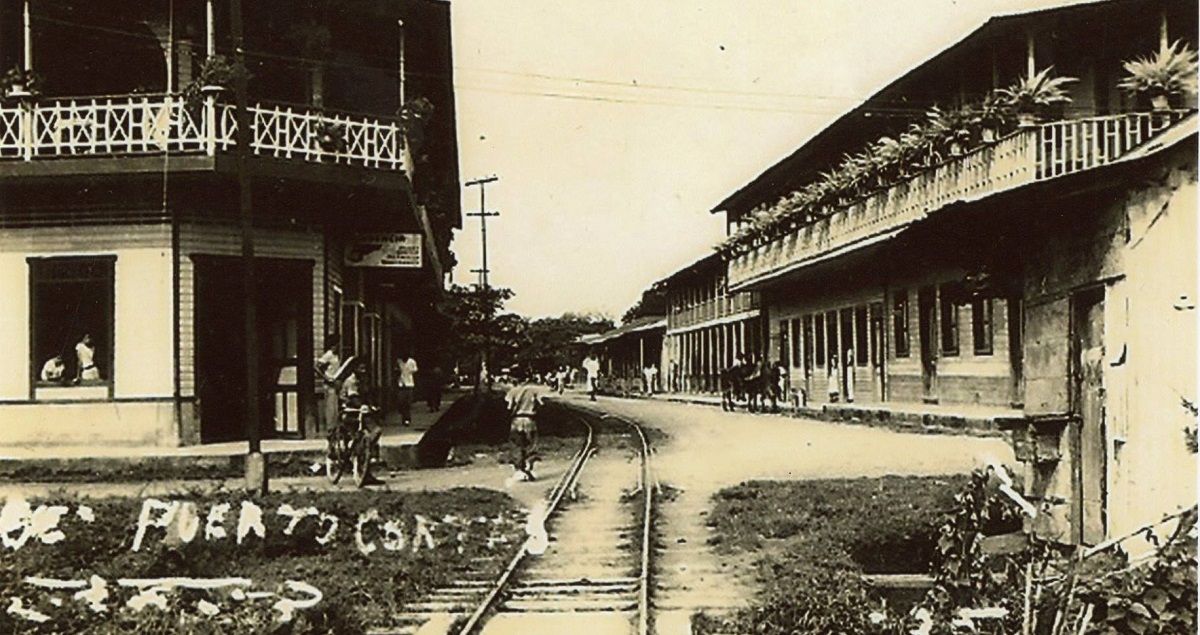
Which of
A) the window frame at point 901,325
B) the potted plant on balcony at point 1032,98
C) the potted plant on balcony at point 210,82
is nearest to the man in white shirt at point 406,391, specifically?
the potted plant on balcony at point 210,82

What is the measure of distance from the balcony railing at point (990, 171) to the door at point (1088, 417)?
4.35 ft

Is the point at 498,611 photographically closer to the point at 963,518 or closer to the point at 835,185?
the point at 963,518

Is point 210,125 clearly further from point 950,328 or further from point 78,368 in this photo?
point 950,328

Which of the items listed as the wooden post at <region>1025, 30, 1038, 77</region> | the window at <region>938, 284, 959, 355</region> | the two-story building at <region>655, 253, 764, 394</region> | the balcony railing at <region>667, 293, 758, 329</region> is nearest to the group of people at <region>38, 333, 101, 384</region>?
the wooden post at <region>1025, 30, 1038, 77</region>

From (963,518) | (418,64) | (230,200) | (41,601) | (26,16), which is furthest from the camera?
(418,64)

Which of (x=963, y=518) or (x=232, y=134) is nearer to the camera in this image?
(x=963, y=518)

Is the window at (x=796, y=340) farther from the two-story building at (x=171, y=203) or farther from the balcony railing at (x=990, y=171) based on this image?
the two-story building at (x=171, y=203)

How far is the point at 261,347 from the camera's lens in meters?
19.1

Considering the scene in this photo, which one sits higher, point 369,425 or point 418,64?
point 418,64

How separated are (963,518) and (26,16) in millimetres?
13140

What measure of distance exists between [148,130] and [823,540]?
9.97 meters

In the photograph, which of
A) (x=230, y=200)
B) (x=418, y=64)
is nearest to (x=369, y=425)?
(x=230, y=200)

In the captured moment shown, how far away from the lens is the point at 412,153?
63.5 feet

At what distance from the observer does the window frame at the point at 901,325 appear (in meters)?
28.3
